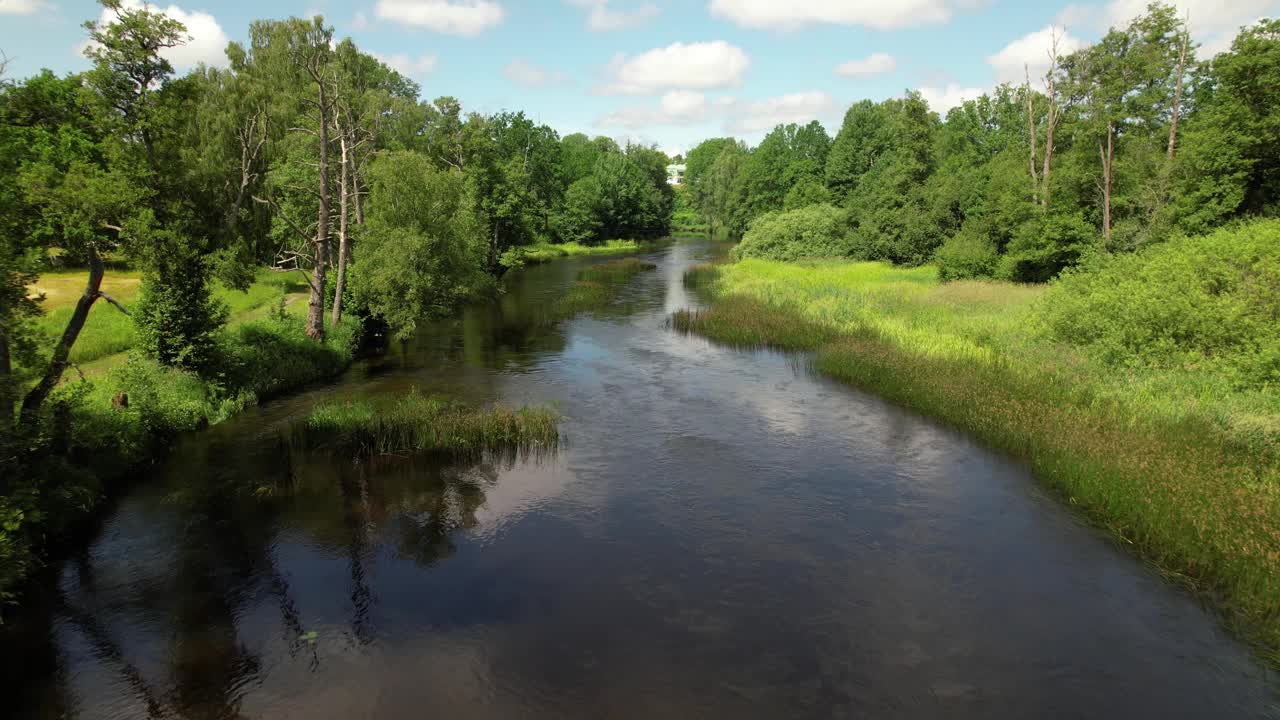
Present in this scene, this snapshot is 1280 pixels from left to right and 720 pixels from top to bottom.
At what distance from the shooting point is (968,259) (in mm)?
48969

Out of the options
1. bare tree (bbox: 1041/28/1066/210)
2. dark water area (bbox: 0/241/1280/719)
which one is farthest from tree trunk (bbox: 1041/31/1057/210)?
dark water area (bbox: 0/241/1280/719)

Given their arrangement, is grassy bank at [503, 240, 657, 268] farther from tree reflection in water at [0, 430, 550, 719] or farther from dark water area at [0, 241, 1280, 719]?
Result: dark water area at [0, 241, 1280, 719]

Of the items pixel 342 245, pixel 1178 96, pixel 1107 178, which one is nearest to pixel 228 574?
pixel 342 245

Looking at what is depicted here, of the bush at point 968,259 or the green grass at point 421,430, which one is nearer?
the green grass at point 421,430

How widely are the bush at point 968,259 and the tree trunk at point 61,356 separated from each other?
4963cm

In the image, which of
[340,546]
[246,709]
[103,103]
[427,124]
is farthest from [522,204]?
[246,709]

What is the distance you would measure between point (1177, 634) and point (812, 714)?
7366 mm

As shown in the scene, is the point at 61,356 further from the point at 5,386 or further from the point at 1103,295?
the point at 1103,295

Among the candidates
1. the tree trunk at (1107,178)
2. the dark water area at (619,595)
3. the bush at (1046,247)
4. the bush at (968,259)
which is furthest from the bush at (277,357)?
the tree trunk at (1107,178)

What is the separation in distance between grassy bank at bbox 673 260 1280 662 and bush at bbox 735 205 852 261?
2775cm

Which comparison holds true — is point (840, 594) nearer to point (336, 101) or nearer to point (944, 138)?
point (336, 101)

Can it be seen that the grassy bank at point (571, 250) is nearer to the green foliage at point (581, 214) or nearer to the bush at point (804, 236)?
the green foliage at point (581, 214)

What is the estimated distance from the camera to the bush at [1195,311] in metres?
20.6

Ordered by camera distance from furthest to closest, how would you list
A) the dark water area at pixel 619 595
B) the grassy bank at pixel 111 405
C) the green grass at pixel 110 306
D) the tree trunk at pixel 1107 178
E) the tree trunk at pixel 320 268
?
the tree trunk at pixel 1107 178, the tree trunk at pixel 320 268, the green grass at pixel 110 306, the grassy bank at pixel 111 405, the dark water area at pixel 619 595
